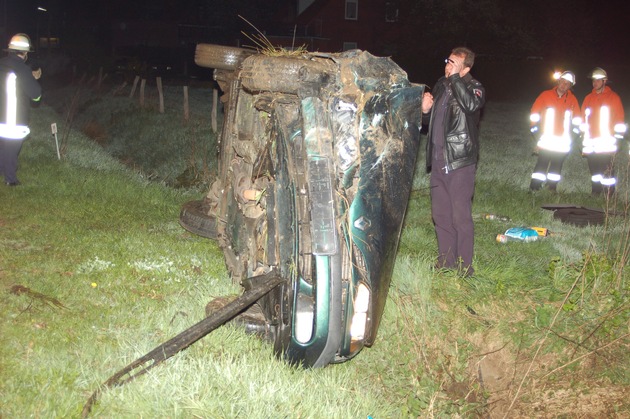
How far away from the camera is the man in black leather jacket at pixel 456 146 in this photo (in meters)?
5.68

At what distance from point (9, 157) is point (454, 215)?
5950 mm

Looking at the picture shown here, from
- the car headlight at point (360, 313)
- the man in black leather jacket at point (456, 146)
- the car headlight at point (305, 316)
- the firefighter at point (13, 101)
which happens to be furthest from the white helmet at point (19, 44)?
the car headlight at point (360, 313)

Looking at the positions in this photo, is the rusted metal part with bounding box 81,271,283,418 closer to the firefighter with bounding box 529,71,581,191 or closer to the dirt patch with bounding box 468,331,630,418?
the dirt patch with bounding box 468,331,630,418

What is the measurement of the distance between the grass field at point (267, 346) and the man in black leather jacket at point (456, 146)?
1.41ft

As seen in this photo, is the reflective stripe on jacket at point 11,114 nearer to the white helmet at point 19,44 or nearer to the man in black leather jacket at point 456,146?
the white helmet at point 19,44

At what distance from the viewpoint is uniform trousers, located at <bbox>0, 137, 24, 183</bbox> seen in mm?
8836

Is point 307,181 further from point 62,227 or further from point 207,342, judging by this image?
point 62,227

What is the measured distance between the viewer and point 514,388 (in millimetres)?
5199

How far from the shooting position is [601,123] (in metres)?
9.95

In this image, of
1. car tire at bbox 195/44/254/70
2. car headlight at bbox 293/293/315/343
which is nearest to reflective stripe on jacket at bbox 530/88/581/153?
car tire at bbox 195/44/254/70

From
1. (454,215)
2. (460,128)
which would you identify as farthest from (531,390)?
(460,128)

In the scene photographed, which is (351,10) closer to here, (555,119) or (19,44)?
(555,119)

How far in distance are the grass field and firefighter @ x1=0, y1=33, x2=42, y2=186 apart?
2.00 feet

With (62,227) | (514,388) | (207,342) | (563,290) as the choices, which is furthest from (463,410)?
(62,227)
